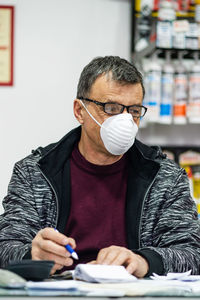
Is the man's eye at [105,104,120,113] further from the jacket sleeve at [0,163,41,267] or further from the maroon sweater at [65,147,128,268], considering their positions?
the jacket sleeve at [0,163,41,267]

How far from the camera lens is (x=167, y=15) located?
2.73 metres

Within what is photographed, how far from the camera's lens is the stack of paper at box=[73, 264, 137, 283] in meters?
1.15

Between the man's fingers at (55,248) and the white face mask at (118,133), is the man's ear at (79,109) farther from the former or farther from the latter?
the man's fingers at (55,248)

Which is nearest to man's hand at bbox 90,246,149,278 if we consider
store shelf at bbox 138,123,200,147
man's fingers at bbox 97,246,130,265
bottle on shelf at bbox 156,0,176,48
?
man's fingers at bbox 97,246,130,265

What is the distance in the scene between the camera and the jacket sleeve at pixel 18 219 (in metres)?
1.57

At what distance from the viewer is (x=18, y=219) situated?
174 cm

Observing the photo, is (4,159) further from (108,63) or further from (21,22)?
(108,63)

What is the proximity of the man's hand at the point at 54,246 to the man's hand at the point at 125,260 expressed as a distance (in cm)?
10

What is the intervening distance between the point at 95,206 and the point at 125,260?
0.50 m

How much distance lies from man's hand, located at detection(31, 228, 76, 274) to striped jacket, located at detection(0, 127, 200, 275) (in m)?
0.28

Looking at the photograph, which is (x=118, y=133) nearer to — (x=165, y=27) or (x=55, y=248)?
(x=55, y=248)

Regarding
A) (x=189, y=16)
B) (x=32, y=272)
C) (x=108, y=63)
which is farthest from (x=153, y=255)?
(x=189, y=16)

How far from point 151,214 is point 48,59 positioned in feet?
4.79

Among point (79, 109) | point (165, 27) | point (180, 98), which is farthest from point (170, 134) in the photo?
point (79, 109)
